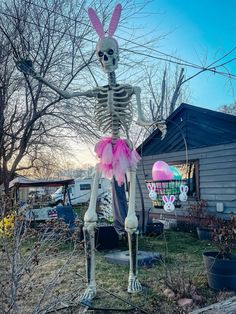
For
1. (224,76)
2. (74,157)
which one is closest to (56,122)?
(74,157)

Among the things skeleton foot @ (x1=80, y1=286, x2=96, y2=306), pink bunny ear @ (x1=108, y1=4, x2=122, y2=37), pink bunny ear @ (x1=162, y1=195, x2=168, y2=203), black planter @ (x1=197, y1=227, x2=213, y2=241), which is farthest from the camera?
black planter @ (x1=197, y1=227, x2=213, y2=241)

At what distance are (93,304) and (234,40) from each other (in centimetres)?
692

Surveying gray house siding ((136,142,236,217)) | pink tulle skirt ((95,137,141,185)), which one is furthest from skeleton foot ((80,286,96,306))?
gray house siding ((136,142,236,217))

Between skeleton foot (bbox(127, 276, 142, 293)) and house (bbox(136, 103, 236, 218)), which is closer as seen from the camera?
skeleton foot (bbox(127, 276, 142, 293))

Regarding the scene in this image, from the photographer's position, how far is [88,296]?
352 cm

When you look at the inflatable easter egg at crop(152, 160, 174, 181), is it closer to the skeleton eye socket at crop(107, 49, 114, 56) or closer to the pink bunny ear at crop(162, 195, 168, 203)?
the pink bunny ear at crop(162, 195, 168, 203)

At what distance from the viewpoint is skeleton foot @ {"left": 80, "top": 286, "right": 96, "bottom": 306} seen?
133 inches

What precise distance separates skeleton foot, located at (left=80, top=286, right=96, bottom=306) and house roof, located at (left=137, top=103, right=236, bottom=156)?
4.64m

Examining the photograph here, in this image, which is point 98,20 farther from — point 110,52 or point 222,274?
point 222,274

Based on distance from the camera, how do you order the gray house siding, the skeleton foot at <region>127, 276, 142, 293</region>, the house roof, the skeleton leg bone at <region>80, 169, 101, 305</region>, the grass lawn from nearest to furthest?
the grass lawn
the skeleton leg bone at <region>80, 169, 101, 305</region>
the skeleton foot at <region>127, 276, 142, 293</region>
the gray house siding
the house roof

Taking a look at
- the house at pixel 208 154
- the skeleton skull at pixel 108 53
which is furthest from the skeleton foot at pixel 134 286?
the house at pixel 208 154

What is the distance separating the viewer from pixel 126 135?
4027mm

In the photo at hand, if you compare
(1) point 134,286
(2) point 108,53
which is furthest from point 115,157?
(1) point 134,286

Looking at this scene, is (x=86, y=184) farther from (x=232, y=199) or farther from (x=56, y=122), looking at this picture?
(x=232, y=199)
